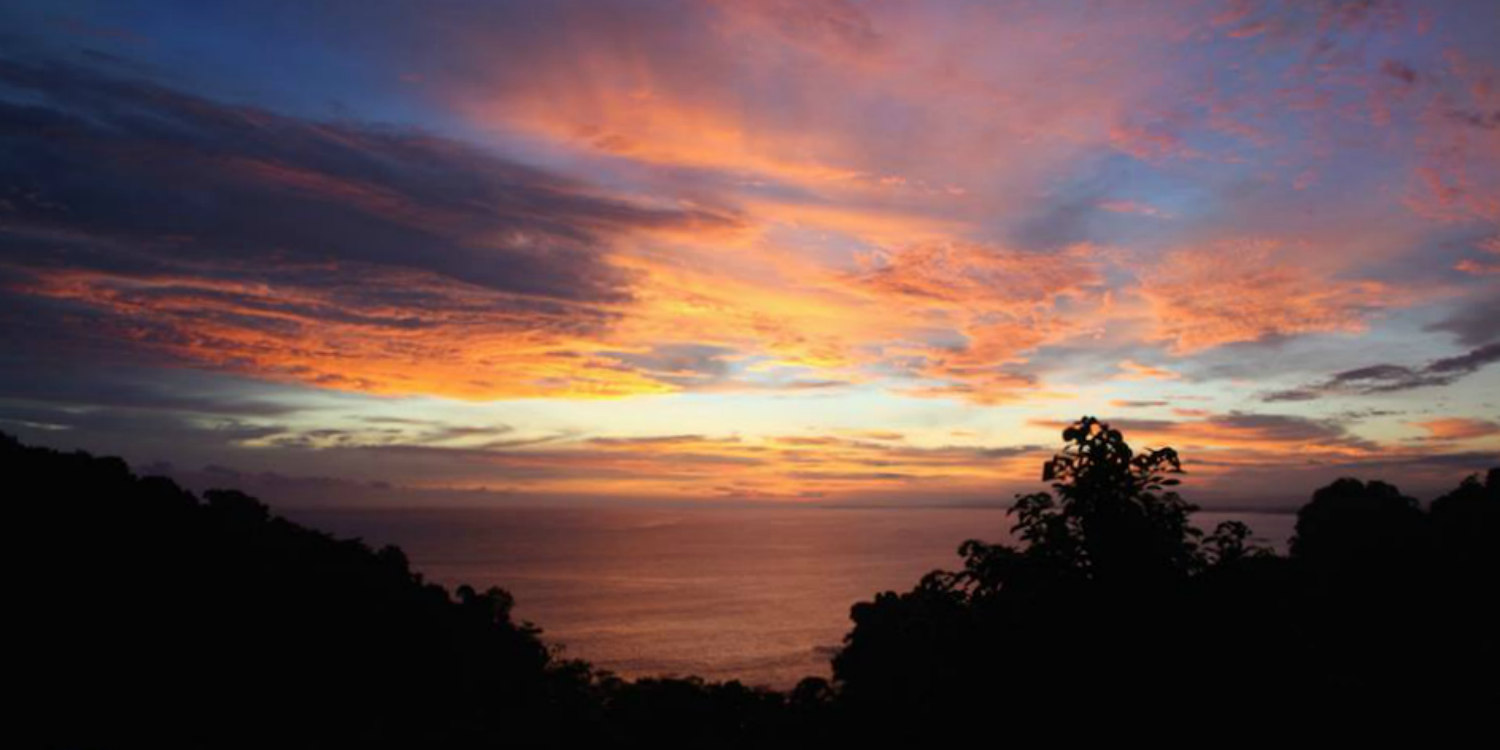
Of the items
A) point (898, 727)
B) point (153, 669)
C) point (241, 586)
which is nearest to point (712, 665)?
point (241, 586)

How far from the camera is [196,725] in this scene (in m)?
36.3

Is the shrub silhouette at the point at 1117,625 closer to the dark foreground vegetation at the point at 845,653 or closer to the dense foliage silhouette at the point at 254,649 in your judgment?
the dark foreground vegetation at the point at 845,653

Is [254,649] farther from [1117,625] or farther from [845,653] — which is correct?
[1117,625]

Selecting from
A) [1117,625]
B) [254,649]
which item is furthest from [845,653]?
[1117,625]

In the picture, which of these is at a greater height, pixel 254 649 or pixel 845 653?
pixel 254 649

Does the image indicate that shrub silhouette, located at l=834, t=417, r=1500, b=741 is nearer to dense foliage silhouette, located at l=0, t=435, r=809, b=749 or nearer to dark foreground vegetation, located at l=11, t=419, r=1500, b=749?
dark foreground vegetation, located at l=11, t=419, r=1500, b=749

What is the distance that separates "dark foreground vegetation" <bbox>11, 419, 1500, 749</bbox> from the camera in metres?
8.56

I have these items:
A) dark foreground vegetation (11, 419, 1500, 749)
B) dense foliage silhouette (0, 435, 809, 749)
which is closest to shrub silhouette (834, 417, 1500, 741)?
→ dark foreground vegetation (11, 419, 1500, 749)

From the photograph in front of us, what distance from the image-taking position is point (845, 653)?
253ft

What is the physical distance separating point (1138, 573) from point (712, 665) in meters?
115

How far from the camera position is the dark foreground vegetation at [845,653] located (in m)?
8.56

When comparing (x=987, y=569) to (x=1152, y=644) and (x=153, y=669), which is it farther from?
(x=153, y=669)

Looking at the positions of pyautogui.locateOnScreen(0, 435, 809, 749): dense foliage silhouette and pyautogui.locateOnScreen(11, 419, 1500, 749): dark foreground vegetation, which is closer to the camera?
pyautogui.locateOnScreen(11, 419, 1500, 749): dark foreground vegetation

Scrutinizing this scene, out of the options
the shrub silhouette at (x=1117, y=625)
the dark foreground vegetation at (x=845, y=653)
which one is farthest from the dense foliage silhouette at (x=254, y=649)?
the shrub silhouette at (x=1117, y=625)
